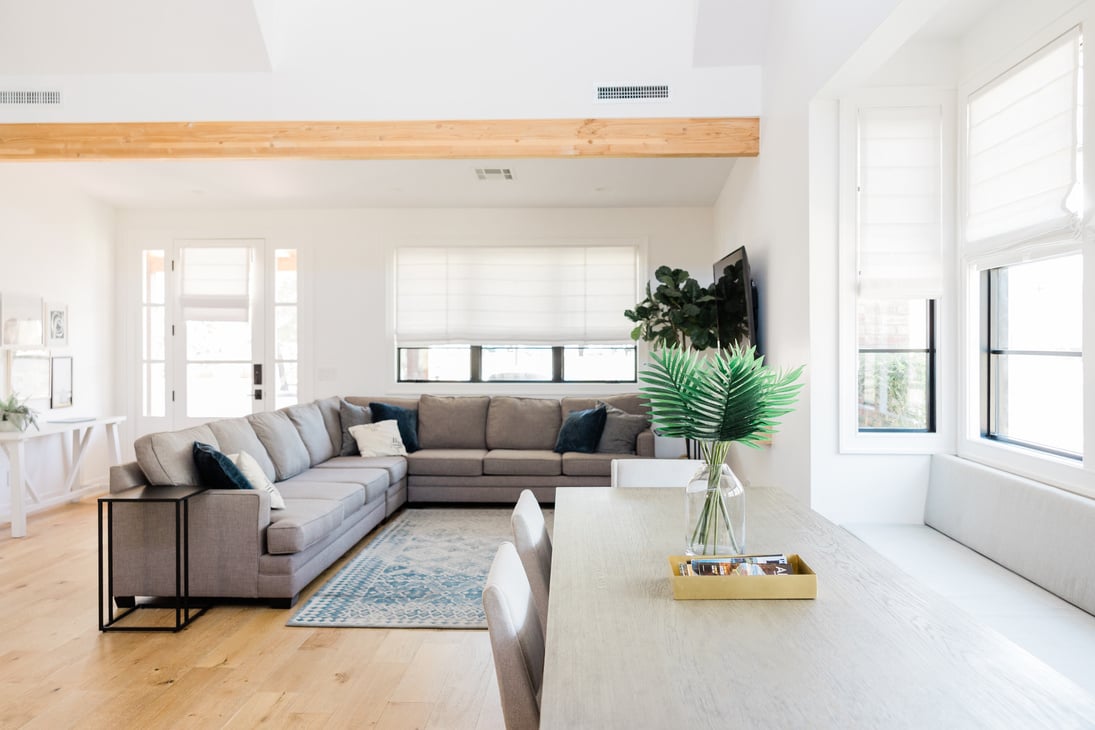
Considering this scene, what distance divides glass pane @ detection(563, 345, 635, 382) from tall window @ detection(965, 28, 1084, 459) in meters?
3.94

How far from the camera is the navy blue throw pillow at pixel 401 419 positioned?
6.30 metres

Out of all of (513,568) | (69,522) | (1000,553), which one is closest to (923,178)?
(1000,553)

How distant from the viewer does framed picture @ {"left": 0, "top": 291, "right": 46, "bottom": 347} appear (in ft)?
18.3

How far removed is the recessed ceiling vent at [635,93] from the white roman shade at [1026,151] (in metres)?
1.99

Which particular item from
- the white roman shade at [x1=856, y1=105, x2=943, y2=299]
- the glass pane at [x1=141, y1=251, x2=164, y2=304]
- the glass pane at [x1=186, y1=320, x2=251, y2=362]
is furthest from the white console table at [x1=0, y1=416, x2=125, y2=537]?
the white roman shade at [x1=856, y1=105, x2=943, y2=299]

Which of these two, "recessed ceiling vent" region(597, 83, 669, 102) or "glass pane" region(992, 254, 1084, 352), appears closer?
"glass pane" region(992, 254, 1084, 352)

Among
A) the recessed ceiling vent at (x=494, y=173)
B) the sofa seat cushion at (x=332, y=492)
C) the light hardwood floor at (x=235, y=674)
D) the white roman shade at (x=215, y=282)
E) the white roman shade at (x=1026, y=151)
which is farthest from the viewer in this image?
the white roman shade at (x=215, y=282)

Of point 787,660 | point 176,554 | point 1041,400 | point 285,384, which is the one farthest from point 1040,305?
point 285,384

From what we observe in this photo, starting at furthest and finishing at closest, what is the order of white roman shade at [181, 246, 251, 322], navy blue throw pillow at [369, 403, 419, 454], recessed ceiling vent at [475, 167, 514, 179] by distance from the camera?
white roman shade at [181, 246, 251, 322] → navy blue throw pillow at [369, 403, 419, 454] → recessed ceiling vent at [475, 167, 514, 179]

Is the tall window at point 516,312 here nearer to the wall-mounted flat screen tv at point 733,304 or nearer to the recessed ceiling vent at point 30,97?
the wall-mounted flat screen tv at point 733,304

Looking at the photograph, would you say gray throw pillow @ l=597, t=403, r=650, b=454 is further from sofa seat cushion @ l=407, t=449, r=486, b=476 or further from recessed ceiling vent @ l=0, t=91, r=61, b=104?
recessed ceiling vent @ l=0, t=91, r=61, b=104

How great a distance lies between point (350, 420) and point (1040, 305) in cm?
503

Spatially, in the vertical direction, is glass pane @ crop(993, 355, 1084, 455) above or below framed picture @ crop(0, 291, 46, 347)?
below

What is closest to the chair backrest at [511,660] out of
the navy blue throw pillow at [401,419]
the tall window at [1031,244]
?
the tall window at [1031,244]
